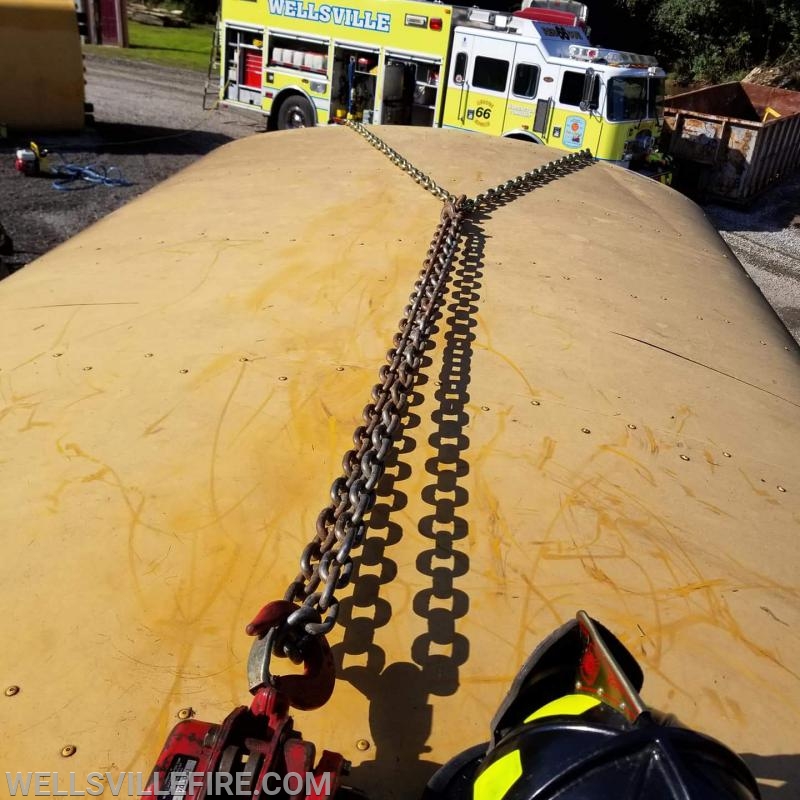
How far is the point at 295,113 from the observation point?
13852 millimetres

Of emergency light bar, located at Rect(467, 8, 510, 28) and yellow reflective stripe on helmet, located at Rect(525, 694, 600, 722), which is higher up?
emergency light bar, located at Rect(467, 8, 510, 28)

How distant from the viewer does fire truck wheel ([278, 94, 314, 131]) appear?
13.6 metres

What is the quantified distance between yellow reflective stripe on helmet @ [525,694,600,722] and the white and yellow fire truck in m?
10.4

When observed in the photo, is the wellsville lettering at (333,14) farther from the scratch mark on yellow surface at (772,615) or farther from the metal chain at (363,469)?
the scratch mark on yellow surface at (772,615)

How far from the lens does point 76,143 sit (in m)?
13.4

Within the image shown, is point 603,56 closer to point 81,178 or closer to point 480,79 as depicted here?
point 480,79

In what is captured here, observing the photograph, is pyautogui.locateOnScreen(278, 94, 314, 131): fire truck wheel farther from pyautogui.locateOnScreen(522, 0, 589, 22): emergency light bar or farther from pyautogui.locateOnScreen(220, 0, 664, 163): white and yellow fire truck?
pyautogui.locateOnScreen(522, 0, 589, 22): emergency light bar

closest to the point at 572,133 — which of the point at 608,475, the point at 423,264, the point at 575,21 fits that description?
the point at 575,21

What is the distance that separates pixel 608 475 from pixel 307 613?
42.0 inches

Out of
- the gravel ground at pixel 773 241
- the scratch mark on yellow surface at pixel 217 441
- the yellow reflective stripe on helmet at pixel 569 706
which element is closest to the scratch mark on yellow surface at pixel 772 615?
the yellow reflective stripe on helmet at pixel 569 706

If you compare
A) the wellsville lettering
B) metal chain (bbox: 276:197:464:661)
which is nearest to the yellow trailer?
the wellsville lettering

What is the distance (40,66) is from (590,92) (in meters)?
9.45

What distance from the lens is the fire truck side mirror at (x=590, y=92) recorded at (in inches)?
408

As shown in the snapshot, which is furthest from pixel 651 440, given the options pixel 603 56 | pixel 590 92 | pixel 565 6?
pixel 565 6
